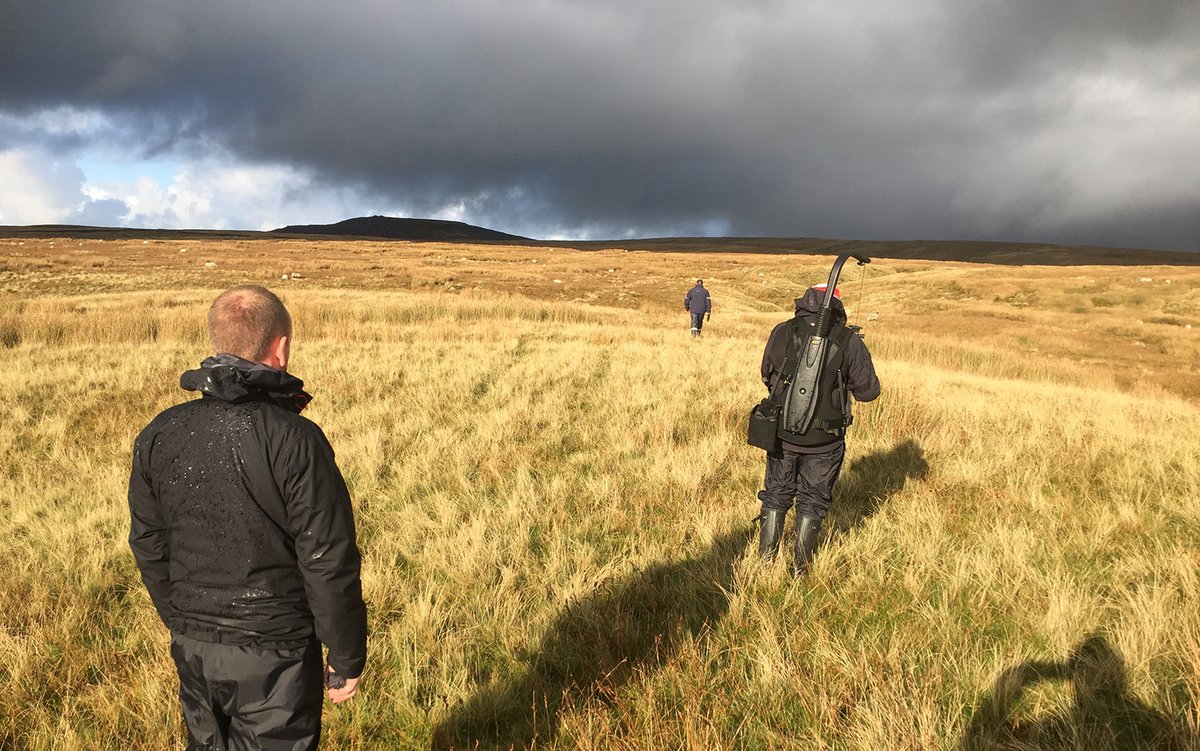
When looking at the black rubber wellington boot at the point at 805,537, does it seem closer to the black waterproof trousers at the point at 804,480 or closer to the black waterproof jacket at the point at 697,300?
the black waterproof trousers at the point at 804,480

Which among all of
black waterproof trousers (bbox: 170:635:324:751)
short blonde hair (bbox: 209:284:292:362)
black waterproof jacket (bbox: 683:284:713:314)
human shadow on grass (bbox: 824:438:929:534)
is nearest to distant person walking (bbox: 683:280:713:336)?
black waterproof jacket (bbox: 683:284:713:314)

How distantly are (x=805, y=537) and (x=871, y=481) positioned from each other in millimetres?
2255

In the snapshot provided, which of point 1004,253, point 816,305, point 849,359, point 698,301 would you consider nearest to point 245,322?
point 816,305

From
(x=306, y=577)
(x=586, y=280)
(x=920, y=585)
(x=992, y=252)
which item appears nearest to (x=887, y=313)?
(x=586, y=280)

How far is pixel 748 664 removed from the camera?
322 cm

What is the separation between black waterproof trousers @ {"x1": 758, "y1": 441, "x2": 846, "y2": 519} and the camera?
171 inches

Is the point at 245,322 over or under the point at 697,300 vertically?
over

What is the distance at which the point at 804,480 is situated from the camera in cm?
445

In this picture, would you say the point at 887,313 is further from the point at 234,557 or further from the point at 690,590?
the point at 234,557

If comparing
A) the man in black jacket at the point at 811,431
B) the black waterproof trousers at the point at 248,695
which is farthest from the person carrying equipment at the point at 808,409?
the black waterproof trousers at the point at 248,695

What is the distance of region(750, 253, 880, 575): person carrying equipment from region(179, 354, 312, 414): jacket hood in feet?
10.8

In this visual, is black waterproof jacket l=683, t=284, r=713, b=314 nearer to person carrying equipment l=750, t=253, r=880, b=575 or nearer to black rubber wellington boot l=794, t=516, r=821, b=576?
person carrying equipment l=750, t=253, r=880, b=575

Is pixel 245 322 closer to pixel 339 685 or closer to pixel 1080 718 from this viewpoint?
pixel 339 685

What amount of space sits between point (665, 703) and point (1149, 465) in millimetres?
6759
